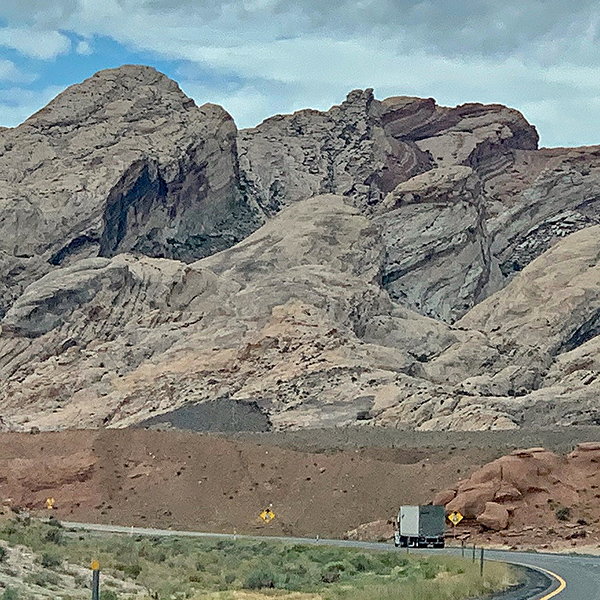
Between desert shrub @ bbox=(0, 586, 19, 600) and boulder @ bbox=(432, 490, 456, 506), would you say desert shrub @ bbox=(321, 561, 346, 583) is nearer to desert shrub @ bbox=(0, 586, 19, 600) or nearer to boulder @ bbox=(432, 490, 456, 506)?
desert shrub @ bbox=(0, 586, 19, 600)

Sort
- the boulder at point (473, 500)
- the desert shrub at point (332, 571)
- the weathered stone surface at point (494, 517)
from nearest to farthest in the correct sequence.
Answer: the desert shrub at point (332, 571), the weathered stone surface at point (494, 517), the boulder at point (473, 500)

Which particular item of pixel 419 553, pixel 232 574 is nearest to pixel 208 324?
pixel 419 553

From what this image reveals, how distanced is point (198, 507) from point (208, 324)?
40.1 meters

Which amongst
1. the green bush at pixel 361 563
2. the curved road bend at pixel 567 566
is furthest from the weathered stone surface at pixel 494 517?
the green bush at pixel 361 563

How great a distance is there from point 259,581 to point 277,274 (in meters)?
80.9

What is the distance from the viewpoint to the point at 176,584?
2652 centimetres

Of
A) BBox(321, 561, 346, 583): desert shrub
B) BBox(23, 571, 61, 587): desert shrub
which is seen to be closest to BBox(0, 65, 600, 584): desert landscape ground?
BBox(321, 561, 346, 583): desert shrub

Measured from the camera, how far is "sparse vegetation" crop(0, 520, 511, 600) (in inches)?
1003

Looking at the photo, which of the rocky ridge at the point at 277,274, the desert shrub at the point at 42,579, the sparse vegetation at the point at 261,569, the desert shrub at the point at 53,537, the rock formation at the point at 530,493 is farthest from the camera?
the rocky ridge at the point at 277,274

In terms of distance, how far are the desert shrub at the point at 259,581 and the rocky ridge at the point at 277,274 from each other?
2073 inches

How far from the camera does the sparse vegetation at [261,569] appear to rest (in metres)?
25.5

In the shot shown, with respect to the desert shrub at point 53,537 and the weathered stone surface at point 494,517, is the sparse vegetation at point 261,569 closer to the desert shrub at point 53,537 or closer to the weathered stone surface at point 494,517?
the desert shrub at point 53,537

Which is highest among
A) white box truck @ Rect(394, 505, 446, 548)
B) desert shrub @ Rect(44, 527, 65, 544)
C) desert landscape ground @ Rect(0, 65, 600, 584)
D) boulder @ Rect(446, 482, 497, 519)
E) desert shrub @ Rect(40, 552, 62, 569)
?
desert landscape ground @ Rect(0, 65, 600, 584)

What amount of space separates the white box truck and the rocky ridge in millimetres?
34415
